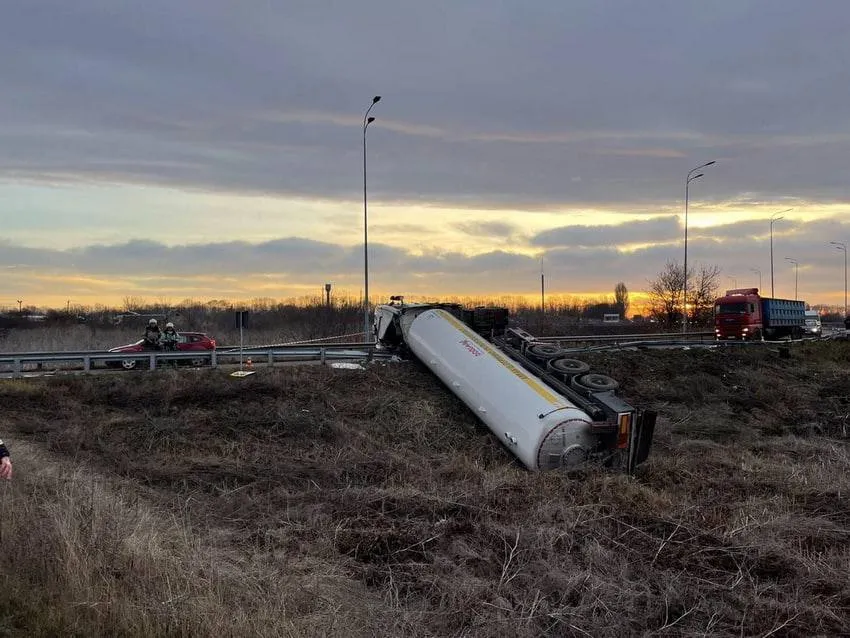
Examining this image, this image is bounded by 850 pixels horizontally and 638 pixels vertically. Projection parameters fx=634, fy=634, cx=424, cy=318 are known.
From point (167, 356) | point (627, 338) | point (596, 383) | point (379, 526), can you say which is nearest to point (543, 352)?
point (596, 383)

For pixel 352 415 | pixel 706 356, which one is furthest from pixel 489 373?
pixel 706 356

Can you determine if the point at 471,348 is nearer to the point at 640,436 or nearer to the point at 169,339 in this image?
the point at 640,436

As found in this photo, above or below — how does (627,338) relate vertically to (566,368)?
below

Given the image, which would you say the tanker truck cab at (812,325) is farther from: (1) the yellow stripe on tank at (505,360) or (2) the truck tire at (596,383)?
(2) the truck tire at (596,383)

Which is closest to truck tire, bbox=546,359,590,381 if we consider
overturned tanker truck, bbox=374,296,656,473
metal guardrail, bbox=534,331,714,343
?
overturned tanker truck, bbox=374,296,656,473

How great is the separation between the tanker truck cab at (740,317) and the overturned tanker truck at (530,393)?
21.3 metres

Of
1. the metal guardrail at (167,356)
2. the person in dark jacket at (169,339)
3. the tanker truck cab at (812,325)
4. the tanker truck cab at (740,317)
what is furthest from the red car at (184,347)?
the tanker truck cab at (812,325)

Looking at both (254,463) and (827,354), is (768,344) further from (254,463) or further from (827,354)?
(254,463)

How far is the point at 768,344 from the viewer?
29.2m

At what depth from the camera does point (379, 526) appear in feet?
25.8

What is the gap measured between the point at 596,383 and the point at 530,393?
157cm

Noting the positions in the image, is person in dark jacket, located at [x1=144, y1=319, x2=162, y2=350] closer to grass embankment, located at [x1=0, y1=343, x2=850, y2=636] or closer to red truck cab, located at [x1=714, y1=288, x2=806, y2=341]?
grass embankment, located at [x1=0, y1=343, x2=850, y2=636]

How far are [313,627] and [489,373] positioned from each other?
353 inches

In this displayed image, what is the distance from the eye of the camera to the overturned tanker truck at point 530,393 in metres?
11.0
